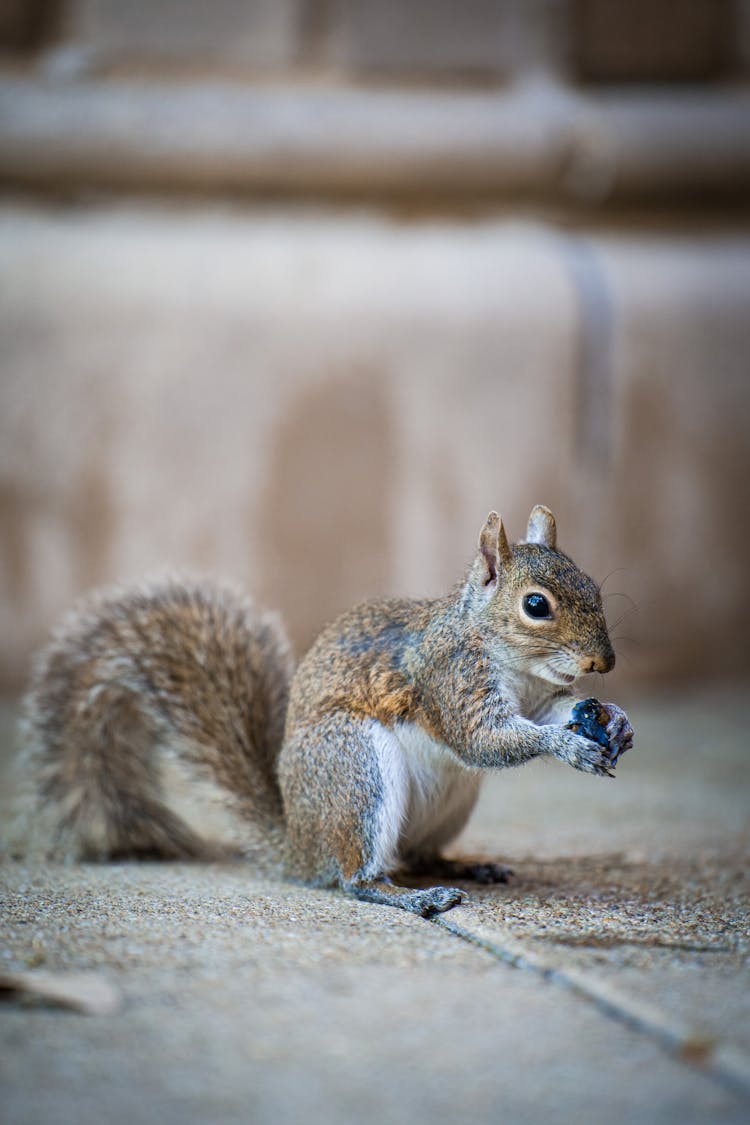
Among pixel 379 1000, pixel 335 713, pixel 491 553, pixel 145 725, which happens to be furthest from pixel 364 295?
pixel 379 1000

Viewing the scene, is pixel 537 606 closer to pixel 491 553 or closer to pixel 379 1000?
pixel 491 553

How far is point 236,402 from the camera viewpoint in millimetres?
4121

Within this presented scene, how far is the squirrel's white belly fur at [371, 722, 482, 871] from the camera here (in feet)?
6.01

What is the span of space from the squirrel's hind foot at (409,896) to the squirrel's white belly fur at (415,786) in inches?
1.4

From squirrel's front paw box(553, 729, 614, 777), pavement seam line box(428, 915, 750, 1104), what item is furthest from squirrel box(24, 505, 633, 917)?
pavement seam line box(428, 915, 750, 1104)

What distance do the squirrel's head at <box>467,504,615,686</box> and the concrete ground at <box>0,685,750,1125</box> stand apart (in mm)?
341

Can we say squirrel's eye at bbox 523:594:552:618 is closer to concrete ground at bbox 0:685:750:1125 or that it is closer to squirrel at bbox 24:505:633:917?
squirrel at bbox 24:505:633:917

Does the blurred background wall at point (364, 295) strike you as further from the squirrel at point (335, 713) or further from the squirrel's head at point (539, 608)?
the squirrel's head at point (539, 608)

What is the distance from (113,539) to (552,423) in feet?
4.90

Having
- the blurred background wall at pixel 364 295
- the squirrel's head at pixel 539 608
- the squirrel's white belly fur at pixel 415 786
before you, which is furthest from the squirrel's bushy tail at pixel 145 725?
the blurred background wall at pixel 364 295

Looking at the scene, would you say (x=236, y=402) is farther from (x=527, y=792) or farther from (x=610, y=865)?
(x=610, y=865)

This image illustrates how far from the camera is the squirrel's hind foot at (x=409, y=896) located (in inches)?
68.9

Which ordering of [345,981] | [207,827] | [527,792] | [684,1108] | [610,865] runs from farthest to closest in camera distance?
[527,792]
[207,827]
[610,865]
[345,981]
[684,1108]

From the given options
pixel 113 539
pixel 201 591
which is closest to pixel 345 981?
pixel 201 591
